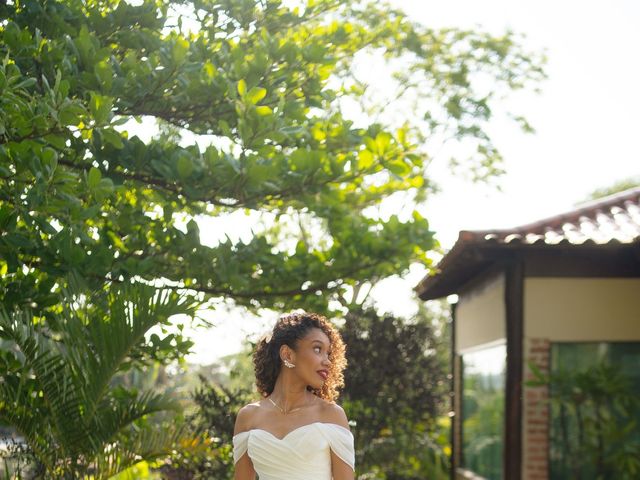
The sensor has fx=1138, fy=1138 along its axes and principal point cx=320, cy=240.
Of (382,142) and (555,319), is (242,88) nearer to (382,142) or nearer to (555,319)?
(382,142)

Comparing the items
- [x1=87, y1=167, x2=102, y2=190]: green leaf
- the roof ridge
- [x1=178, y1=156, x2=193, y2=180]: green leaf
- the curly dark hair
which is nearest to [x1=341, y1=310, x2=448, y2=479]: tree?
the roof ridge

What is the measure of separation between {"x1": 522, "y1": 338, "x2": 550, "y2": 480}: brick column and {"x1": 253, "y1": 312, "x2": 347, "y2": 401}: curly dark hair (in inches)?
232

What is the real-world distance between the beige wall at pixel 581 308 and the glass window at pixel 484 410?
1.02 metres

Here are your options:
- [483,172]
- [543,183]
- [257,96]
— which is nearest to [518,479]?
[257,96]

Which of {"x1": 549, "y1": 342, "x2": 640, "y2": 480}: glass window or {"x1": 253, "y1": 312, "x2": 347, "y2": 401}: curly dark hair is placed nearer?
{"x1": 253, "y1": 312, "x2": 347, "y2": 401}: curly dark hair

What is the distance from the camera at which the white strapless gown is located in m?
5.23

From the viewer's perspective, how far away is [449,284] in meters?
15.1

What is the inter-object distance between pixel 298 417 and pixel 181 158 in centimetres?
306

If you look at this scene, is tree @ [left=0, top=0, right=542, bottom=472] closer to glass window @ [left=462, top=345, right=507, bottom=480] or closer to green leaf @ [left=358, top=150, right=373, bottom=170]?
green leaf @ [left=358, top=150, right=373, bottom=170]

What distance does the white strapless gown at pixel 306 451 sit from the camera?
523 cm

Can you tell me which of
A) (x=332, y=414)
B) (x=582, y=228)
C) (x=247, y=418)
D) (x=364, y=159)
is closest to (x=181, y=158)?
(x=364, y=159)

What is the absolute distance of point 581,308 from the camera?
11406 millimetres

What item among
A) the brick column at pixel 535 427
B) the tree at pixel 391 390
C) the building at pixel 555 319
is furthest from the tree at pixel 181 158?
the tree at pixel 391 390

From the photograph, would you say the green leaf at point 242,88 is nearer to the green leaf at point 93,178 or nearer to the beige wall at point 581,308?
the green leaf at point 93,178
